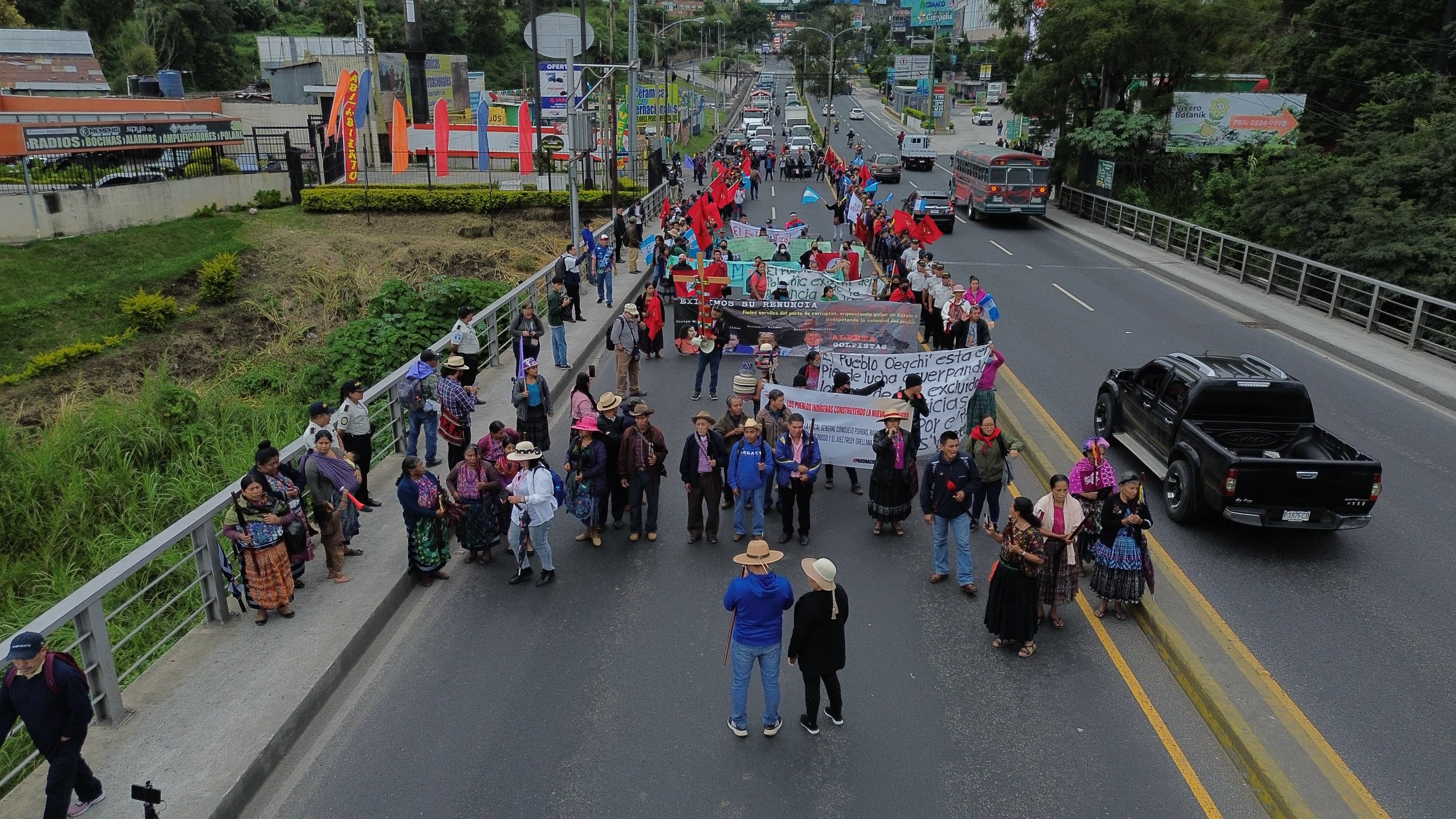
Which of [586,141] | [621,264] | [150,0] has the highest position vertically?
[150,0]

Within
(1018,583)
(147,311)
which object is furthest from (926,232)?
(147,311)

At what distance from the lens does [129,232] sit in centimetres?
2889

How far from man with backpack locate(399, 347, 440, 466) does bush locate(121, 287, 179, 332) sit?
15641 mm

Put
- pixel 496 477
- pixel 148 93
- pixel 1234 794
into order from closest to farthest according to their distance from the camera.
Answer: pixel 1234 794 → pixel 496 477 → pixel 148 93

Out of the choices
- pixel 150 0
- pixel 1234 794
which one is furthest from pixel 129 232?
pixel 150 0

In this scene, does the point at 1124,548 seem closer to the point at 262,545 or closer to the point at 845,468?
the point at 845,468

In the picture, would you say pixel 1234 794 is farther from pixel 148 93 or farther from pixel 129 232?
pixel 148 93

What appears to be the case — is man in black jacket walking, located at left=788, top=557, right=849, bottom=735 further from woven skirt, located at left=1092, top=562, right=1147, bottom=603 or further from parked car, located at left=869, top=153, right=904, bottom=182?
parked car, located at left=869, top=153, right=904, bottom=182

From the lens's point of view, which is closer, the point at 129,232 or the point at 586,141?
the point at 586,141

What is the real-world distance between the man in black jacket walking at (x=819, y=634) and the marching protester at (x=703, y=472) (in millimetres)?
3149

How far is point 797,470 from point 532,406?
3689 millimetres

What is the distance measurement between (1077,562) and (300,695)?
6.33 meters

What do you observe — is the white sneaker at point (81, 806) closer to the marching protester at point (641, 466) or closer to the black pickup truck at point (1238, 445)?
the marching protester at point (641, 466)

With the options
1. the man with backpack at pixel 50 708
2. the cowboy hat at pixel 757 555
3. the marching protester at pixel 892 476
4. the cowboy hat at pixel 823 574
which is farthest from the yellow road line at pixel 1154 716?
the man with backpack at pixel 50 708
